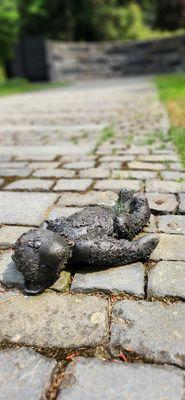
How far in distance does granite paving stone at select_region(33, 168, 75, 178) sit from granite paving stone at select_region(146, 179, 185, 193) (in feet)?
2.55

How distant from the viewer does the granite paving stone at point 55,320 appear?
167 centimetres

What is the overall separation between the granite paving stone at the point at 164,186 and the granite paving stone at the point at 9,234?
1156 millimetres

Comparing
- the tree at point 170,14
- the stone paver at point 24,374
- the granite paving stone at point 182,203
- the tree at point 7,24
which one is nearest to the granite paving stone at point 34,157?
the granite paving stone at point 182,203

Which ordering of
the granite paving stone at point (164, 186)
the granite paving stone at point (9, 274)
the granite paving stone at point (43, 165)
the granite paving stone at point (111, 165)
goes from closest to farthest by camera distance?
the granite paving stone at point (9, 274) → the granite paving stone at point (164, 186) → the granite paving stone at point (111, 165) → the granite paving stone at point (43, 165)

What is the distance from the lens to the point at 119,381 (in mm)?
1438

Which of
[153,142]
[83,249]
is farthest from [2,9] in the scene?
[83,249]

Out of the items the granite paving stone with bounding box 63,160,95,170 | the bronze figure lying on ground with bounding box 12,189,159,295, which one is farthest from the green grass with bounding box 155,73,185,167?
the bronze figure lying on ground with bounding box 12,189,159,295

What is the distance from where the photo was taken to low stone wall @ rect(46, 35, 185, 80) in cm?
2111

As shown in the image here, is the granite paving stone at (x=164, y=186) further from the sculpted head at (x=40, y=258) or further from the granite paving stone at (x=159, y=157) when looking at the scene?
the sculpted head at (x=40, y=258)

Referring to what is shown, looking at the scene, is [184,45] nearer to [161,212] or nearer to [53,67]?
[53,67]

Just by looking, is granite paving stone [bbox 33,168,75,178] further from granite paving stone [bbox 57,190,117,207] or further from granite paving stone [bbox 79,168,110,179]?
granite paving stone [bbox 57,190,117,207]

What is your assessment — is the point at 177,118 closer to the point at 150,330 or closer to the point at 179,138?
the point at 179,138

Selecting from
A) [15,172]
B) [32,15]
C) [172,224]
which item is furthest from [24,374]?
[32,15]

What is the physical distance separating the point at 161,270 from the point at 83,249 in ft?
1.38
